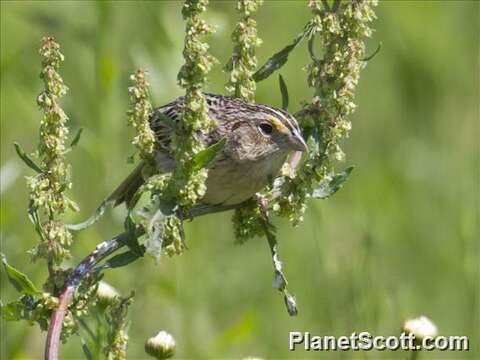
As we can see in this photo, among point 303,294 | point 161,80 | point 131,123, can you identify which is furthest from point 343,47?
point 303,294

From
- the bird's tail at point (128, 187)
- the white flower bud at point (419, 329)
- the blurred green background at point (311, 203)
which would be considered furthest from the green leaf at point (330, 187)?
the bird's tail at point (128, 187)

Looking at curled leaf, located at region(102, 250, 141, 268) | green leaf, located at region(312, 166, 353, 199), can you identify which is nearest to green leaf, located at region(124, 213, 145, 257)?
curled leaf, located at region(102, 250, 141, 268)

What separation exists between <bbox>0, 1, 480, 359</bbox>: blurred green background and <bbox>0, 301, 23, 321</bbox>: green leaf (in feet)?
4.67

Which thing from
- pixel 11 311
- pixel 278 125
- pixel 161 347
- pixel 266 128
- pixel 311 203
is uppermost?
pixel 311 203

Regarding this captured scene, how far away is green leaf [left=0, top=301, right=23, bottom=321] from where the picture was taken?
2820 millimetres

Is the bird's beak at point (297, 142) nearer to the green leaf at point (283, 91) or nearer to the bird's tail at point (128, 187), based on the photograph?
the green leaf at point (283, 91)

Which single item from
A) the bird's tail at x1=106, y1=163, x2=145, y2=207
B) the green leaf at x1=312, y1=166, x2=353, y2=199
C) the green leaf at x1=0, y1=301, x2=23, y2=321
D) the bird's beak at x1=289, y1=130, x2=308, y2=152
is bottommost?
the green leaf at x1=0, y1=301, x2=23, y2=321

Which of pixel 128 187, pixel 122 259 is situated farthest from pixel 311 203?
pixel 122 259

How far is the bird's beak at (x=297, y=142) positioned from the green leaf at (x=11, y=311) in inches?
40.2

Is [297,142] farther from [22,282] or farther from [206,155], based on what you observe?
[22,282]

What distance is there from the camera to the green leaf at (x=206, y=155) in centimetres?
281

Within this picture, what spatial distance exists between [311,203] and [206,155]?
1919 millimetres

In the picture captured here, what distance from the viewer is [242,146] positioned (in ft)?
13.0

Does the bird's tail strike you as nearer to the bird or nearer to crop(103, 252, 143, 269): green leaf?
the bird
